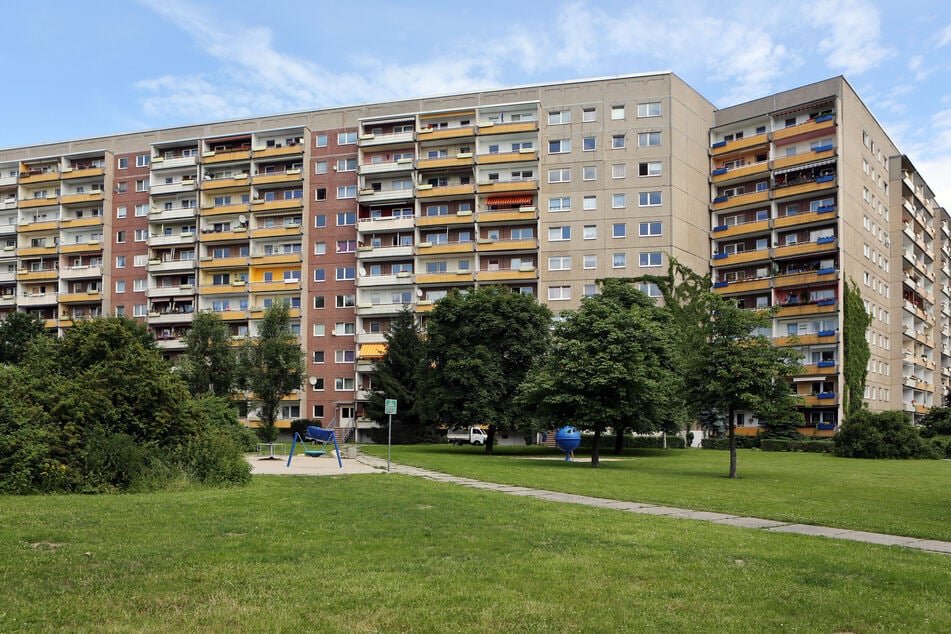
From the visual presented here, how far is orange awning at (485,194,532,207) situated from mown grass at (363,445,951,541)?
139ft

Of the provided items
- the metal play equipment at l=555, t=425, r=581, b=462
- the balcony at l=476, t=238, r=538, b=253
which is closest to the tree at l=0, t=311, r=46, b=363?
the balcony at l=476, t=238, r=538, b=253

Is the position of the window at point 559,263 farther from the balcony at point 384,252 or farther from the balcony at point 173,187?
the balcony at point 173,187

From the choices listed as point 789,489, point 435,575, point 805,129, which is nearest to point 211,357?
point 789,489

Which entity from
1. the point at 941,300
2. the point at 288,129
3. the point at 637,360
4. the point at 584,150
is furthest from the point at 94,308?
the point at 941,300

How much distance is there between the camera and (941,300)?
103562mm

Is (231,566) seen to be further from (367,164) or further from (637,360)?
(367,164)

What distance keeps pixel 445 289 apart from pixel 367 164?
605 inches

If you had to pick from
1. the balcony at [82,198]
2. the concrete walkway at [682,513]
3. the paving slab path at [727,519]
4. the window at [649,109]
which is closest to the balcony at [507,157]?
the window at [649,109]

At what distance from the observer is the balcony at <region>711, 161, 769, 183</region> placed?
7331 centimetres

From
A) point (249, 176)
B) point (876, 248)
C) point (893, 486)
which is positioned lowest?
point (893, 486)

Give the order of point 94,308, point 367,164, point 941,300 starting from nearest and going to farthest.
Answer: point 367,164
point 94,308
point 941,300

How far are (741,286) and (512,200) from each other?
22.6 metres

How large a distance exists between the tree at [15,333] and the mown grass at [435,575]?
7275 centimetres

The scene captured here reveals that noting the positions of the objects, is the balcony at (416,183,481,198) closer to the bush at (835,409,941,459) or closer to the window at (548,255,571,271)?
the window at (548,255,571,271)
